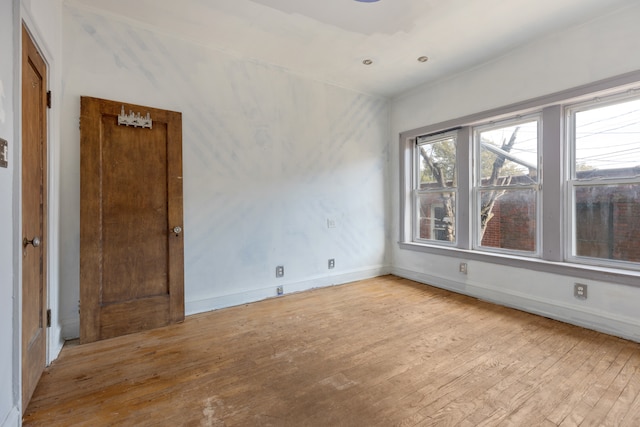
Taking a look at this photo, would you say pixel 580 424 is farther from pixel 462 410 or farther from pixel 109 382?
pixel 109 382

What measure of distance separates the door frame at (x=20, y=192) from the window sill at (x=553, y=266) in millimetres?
4058

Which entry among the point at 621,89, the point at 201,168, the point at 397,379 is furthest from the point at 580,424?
the point at 201,168

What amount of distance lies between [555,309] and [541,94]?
7.17 ft

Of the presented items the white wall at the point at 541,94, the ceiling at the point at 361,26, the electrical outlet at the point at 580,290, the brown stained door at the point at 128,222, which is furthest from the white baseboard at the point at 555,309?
the brown stained door at the point at 128,222

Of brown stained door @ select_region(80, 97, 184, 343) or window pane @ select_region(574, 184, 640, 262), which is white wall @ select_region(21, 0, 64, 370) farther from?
window pane @ select_region(574, 184, 640, 262)

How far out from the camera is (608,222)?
2711 millimetres

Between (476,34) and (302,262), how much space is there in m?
3.16

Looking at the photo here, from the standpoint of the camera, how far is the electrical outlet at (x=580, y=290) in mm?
2725

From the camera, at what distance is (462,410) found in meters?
1.65

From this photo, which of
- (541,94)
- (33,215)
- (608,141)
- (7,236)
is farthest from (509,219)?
(33,215)

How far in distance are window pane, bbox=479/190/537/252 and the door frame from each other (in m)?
4.23

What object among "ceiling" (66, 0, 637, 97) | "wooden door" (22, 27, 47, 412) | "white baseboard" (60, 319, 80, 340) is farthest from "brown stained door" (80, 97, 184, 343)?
"ceiling" (66, 0, 637, 97)

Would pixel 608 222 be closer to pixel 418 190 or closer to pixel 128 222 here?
pixel 418 190

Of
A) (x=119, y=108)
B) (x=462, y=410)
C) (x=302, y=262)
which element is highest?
(x=119, y=108)
